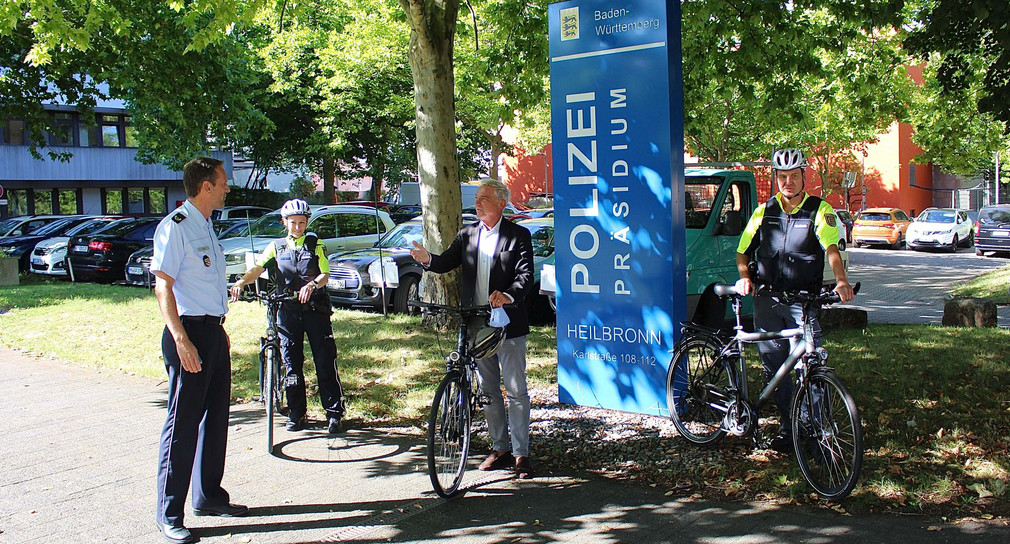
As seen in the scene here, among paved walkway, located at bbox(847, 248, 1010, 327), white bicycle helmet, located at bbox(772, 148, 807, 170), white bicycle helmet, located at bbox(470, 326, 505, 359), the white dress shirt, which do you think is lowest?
paved walkway, located at bbox(847, 248, 1010, 327)

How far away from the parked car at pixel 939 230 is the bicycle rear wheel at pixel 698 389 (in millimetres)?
31015

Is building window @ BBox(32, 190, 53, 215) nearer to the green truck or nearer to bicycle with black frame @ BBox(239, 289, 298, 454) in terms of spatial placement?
the green truck

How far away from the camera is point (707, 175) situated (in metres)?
10.7

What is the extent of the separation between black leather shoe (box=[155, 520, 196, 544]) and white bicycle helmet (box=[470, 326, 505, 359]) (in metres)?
1.94

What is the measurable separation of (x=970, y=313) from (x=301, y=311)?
29.8 ft

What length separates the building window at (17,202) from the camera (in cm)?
4447

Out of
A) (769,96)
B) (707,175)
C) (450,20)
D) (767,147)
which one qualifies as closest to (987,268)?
(767,147)

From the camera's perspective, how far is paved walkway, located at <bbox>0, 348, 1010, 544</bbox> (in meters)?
4.83

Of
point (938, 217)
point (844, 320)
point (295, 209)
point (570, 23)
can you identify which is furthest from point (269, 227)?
point (938, 217)

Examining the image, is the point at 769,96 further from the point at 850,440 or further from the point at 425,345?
the point at 850,440

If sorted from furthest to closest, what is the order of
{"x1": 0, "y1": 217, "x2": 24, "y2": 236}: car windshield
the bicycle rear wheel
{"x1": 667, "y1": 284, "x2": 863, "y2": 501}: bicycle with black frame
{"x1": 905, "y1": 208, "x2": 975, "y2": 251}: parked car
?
{"x1": 905, "y1": 208, "x2": 975, "y2": 251}: parked car < {"x1": 0, "y1": 217, "x2": 24, "y2": 236}: car windshield < the bicycle rear wheel < {"x1": 667, "y1": 284, "x2": 863, "y2": 501}: bicycle with black frame

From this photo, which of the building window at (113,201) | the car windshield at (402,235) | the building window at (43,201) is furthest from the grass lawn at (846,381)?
the building window at (113,201)

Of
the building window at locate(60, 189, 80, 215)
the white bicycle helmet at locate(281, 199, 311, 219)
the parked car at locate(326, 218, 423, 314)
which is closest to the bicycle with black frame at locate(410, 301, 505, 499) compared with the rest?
the white bicycle helmet at locate(281, 199, 311, 219)

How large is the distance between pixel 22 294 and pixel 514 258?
14634mm
